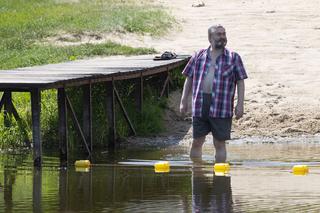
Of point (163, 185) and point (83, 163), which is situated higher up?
point (83, 163)

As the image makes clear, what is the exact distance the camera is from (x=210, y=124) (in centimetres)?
1296

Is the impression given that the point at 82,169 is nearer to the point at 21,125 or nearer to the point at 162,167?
the point at 162,167

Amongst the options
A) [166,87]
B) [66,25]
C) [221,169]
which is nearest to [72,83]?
[221,169]

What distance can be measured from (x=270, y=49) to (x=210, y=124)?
9.87 meters

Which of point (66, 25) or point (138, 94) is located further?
→ point (66, 25)

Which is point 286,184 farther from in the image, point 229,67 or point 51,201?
point 51,201

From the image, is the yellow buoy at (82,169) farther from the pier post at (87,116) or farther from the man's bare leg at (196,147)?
the pier post at (87,116)

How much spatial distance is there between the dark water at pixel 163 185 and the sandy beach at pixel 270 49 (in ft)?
8.47

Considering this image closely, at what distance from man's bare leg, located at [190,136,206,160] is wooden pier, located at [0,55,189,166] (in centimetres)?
169

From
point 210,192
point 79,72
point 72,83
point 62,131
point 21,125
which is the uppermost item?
point 79,72

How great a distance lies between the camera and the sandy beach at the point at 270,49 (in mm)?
17969

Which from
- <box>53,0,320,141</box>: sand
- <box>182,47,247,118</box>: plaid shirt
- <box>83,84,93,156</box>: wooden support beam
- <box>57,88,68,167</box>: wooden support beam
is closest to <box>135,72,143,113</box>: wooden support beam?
<box>53,0,320,141</box>: sand

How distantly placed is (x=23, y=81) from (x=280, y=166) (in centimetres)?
309

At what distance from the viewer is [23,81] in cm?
1363
